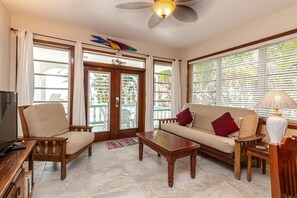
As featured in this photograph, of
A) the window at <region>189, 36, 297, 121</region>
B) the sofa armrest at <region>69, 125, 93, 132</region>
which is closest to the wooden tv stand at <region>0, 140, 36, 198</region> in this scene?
the sofa armrest at <region>69, 125, 93, 132</region>

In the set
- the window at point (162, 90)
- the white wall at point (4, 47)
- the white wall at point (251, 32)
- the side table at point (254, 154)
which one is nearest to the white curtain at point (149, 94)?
the window at point (162, 90)

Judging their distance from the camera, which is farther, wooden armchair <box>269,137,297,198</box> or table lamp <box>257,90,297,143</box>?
table lamp <box>257,90,297,143</box>

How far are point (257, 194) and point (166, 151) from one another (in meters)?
1.15

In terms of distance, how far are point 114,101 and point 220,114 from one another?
8.07 ft

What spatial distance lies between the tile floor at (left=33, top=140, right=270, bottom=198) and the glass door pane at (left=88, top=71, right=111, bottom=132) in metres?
1.13

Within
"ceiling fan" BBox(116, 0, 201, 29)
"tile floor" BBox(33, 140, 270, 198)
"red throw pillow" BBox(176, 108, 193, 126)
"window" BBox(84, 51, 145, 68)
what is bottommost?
"tile floor" BBox(33, 140, 270, 198)

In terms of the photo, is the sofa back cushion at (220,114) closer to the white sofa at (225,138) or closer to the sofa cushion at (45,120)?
the white sofa at (225,138)

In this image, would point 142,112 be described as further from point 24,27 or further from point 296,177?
point 296,177

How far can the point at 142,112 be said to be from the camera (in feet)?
13.9

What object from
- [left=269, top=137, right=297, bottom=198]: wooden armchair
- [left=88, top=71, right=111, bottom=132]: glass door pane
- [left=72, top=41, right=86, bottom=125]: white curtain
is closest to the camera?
[left=269, top=137, right=297, bottom=198]: wooden armchair

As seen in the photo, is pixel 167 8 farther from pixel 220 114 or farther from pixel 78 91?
pixel 78 91

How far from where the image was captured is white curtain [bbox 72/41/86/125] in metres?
3.20

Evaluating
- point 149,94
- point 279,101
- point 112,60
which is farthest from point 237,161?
point 112,60

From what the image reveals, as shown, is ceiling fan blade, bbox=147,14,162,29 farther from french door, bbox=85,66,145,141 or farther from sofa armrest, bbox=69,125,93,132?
sofa armrest, bbox=69,125,93,132
